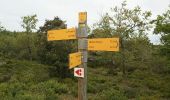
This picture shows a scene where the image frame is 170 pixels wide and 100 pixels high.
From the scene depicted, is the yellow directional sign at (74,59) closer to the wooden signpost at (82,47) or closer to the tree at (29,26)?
the wooden signpost at (82,47)

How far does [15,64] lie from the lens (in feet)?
125

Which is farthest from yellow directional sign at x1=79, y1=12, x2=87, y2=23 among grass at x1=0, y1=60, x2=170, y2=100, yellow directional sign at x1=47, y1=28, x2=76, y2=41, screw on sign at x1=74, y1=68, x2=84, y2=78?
grass at x1=0, y1=60, x2=170, y2=100

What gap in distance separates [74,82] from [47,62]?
4997mm

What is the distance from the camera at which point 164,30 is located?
99.6ft

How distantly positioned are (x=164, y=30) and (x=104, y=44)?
24.0m

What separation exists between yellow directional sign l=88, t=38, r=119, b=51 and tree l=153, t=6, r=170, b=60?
2320 centimetres

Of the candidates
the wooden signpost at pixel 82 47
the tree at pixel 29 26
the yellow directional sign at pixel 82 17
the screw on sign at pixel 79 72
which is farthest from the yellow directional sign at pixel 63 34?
the tree at pixel 29 26

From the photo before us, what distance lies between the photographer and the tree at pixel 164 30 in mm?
30047

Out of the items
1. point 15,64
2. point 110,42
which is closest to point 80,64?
point 110,42

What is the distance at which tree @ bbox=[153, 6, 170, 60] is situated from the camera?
3005cm

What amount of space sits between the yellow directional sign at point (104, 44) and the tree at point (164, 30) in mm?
23196

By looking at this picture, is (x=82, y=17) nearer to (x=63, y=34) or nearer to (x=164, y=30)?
(x=63, y=34)

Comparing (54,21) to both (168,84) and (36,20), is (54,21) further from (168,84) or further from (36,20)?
(168,84)

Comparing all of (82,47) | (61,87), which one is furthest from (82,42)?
(61,87)
